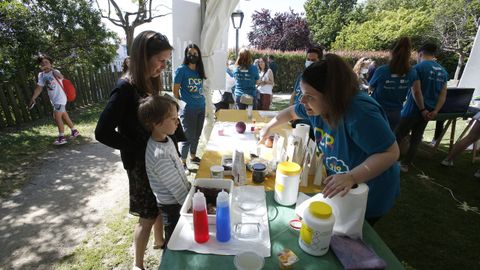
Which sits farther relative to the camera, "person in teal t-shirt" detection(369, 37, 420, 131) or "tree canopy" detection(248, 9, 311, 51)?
"tree canopy" detection(248, 9, 311, 51)

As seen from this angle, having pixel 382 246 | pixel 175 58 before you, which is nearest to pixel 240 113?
pixel 175 58

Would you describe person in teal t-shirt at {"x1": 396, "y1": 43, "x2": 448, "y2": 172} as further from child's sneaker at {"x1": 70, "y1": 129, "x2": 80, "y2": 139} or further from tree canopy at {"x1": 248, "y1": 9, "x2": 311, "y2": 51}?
tree canopy at {"x1": 248, "y1": 9, "x2": 311, "y2": 51}

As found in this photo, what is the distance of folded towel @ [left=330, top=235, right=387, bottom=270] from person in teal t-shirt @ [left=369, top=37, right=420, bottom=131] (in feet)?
8.57

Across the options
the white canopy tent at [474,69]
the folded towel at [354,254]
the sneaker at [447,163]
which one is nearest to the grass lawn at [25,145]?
the folded towel at [354,254]

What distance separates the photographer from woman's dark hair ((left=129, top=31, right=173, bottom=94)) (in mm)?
1593

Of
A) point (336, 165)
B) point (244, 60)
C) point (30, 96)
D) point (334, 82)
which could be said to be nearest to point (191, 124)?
point (244, 60)

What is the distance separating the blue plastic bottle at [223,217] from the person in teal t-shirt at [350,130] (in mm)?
446

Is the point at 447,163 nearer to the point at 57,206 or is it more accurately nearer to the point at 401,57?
the point at 401,57

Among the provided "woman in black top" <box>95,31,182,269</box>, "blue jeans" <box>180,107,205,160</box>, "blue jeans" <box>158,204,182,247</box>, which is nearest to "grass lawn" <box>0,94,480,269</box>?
"blue jeans" <box>158,204,182,247</box>

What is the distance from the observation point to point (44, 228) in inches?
102

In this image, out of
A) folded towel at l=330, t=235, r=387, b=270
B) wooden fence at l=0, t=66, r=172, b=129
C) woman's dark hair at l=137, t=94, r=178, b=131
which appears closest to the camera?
folded towel at l=330, t=235, r=387, b=270

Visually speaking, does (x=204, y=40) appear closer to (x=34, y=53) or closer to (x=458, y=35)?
(x=34, y=53)

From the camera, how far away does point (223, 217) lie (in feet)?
3.80

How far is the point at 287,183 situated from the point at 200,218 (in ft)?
1.72
